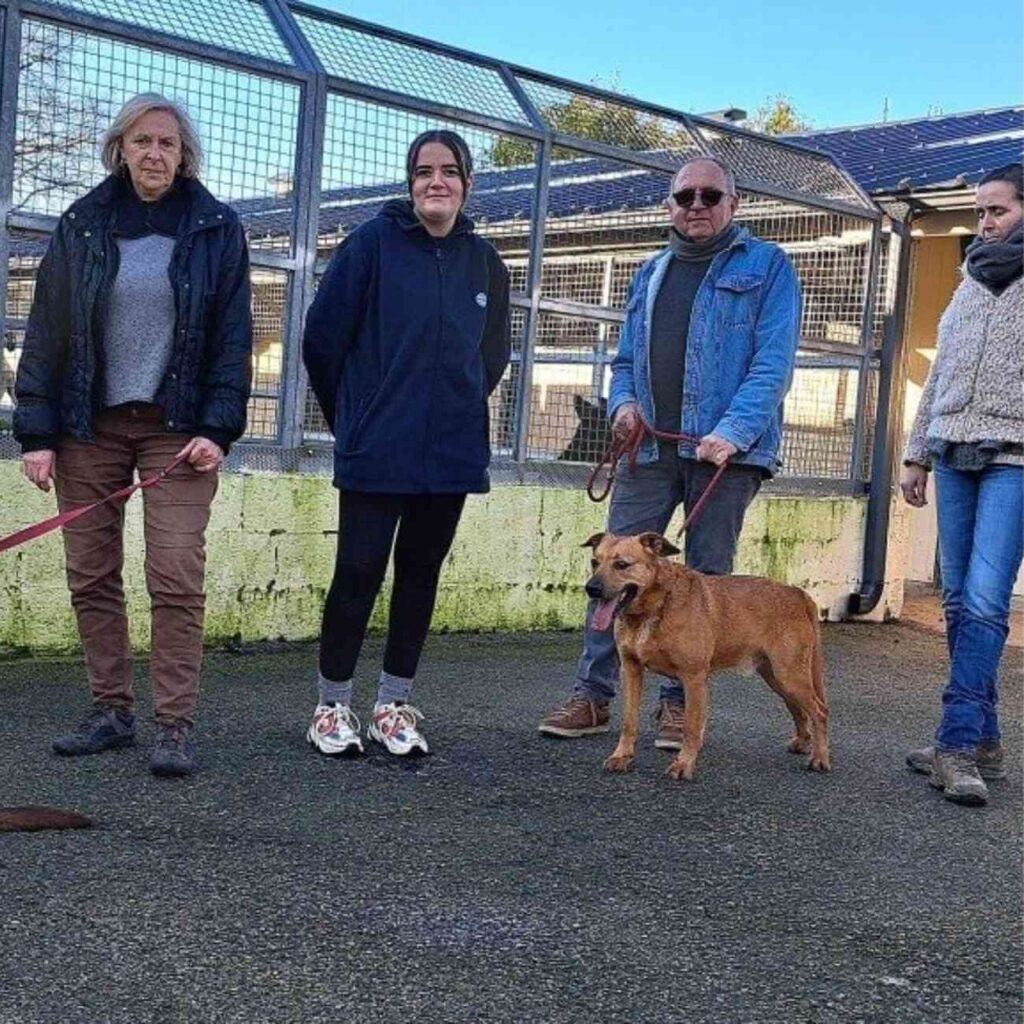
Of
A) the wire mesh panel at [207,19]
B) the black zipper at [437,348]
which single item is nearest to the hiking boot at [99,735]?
the black zipper at [437,348]

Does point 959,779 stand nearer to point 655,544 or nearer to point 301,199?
point 655,544

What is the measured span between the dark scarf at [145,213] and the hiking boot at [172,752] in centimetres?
162

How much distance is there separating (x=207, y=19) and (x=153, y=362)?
304 cm

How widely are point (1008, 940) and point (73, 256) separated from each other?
3454 mm

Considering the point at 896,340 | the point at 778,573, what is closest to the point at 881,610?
the point at 778,573

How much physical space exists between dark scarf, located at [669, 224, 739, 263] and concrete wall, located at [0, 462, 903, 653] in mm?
978

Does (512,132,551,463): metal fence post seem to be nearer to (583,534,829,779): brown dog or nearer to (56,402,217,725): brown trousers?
(583,534,829,779): brown dog

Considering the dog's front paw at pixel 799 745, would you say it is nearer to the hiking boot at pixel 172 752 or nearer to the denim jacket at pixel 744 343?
the denim jacket at pixel 744 343

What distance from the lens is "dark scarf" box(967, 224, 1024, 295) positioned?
17.3 ft

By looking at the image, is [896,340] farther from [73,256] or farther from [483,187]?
[73,256]

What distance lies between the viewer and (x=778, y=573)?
404 inches

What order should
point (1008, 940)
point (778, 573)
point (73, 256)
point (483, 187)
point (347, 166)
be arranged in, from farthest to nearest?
1. point (778, 573)
2. point (483, 187)
3. point (347, 166)
4. point (73, 256)
5. point (1008, 940)

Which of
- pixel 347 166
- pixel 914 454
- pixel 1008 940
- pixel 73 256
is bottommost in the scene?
pixel 1008 940

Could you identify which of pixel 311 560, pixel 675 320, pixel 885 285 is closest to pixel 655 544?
pixel 675 320
